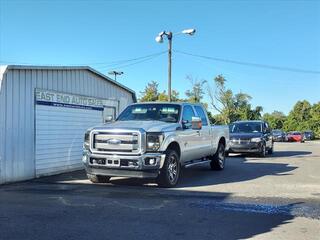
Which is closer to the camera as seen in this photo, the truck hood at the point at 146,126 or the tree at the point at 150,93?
the truck hood at the point at 146,126

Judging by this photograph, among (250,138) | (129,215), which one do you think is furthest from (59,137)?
(250,138)

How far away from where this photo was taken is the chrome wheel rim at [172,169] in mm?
11694

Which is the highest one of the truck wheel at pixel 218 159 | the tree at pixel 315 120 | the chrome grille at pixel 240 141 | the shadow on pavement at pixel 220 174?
the tree at pixel 315 120

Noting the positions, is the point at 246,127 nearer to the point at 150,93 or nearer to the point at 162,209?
the point at 162,209

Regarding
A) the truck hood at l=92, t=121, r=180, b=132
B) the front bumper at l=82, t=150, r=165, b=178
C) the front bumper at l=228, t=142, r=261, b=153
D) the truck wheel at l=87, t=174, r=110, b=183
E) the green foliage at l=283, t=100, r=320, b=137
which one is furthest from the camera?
the green foliage at l=283, t=100, r=320, b=137

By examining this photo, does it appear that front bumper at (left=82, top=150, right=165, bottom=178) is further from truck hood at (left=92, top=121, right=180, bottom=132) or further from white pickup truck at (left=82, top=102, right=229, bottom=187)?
truck hood at (left=92, top=121, right=180, bottom=132)

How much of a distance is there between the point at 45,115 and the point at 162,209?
22.2ft

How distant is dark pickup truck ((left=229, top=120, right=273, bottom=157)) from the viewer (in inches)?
897

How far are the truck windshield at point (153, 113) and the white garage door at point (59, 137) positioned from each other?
2553 millimetres

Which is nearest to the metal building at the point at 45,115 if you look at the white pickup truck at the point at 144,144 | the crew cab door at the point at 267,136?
the white pickup truck at the point at 144,144

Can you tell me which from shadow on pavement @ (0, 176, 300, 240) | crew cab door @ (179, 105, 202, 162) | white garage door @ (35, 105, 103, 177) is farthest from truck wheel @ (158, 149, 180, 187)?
white garage door @ (35, 105, 103, 177)

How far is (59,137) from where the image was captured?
49.5 ft

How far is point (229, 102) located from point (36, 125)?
65.4 metres

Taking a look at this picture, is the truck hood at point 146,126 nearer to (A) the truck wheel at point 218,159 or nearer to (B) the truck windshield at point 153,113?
(B) the truck windshield at point 153,113
